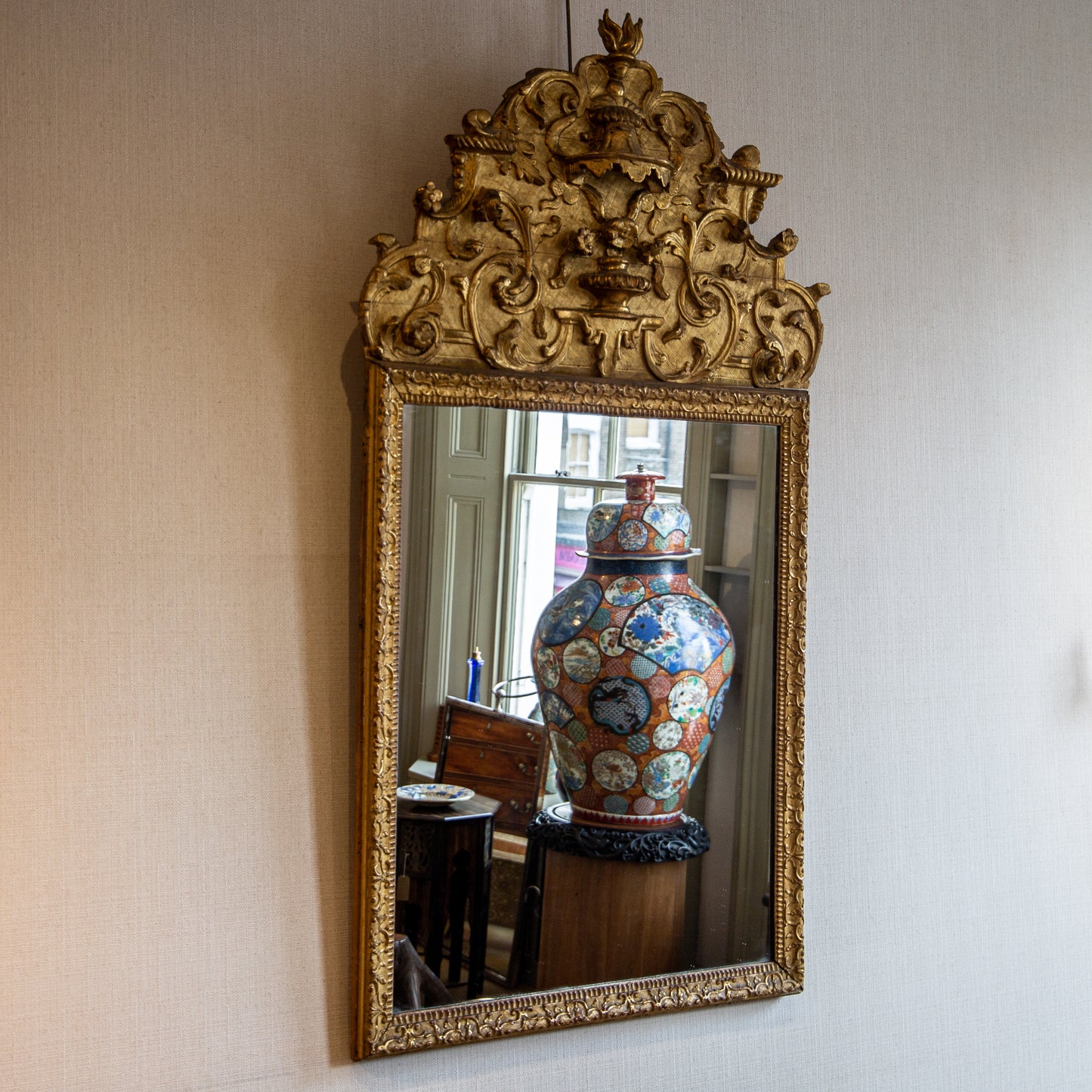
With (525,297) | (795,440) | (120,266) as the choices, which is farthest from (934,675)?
(120,266)

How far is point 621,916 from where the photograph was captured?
5.33 ft

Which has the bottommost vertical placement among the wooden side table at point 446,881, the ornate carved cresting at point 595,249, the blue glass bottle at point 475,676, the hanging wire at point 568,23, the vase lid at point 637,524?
the wooden side table at point 446,881

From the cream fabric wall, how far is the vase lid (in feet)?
1.07

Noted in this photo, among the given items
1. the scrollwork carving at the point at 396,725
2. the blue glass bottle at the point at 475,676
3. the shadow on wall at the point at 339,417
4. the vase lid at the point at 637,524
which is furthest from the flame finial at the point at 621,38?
the blue glass bottle at the point at 475,676

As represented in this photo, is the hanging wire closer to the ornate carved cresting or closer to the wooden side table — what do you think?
the ornate carved cresting

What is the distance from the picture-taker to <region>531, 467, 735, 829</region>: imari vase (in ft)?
5.22

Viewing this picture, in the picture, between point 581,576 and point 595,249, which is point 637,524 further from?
point 595,249

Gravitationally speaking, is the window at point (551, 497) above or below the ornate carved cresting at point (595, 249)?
below

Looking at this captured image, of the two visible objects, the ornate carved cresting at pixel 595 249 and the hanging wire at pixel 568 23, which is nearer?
the ornate carved cresting at pixel 595 249

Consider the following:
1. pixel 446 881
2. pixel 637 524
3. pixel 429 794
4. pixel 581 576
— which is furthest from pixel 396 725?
pixel 637 524

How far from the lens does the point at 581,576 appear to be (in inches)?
62.8

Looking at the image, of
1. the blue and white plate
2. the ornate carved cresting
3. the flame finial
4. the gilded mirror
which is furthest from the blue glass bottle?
the flame finial

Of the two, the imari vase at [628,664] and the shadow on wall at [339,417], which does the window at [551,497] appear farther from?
the shadow on wall at [339,417]

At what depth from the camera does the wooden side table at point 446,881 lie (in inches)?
60.0
